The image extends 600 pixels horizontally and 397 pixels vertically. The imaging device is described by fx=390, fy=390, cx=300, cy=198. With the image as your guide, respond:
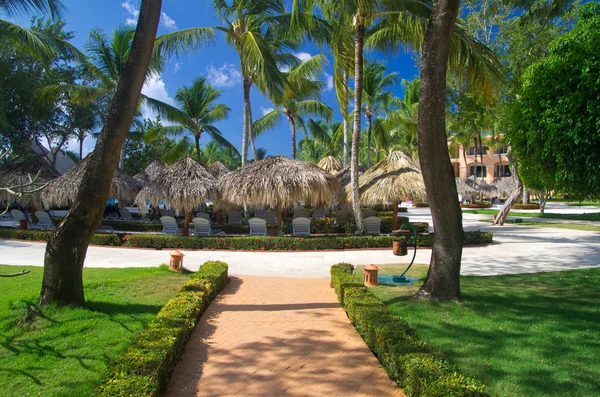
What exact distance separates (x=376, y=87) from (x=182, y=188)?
1501cm

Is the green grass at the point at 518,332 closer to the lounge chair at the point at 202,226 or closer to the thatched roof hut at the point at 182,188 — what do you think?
the lounge chair at the point at 202,226

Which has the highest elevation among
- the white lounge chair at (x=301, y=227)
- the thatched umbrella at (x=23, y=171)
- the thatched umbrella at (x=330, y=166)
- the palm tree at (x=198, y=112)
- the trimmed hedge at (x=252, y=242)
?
the palm tree at (x=198, y=112)

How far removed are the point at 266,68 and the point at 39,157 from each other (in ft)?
44.6

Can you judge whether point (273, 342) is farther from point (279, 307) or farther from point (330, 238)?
point (330, 238)

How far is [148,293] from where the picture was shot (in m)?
6.64

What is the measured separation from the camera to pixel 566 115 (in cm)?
542

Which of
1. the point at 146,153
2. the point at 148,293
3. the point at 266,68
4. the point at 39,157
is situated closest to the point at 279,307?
the point at 148,293

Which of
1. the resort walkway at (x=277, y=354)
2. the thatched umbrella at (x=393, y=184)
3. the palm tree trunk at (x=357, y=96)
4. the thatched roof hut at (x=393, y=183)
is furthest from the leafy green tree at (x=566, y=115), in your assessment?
the thatched roof hut at (x=393, y=183)

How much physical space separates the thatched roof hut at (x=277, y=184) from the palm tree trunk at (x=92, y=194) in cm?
816

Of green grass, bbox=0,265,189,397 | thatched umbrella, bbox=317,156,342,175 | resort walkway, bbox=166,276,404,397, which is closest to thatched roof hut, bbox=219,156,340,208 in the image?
green grass, bbox=0,265,189,397

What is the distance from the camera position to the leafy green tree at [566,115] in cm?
527

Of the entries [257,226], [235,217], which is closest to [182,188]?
[257,226]

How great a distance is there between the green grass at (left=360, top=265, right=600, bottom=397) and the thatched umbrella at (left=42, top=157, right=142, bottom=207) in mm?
13218

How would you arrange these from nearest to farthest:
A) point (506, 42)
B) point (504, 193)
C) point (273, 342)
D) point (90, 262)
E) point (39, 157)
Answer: point (273, 342) < point (90, 262) < point (506, 42) < point (39, 157) < point (504, 193)
